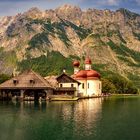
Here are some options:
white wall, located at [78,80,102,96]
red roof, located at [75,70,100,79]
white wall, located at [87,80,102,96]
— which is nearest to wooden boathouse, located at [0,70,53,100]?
white wall, located at [78,80,102,96]

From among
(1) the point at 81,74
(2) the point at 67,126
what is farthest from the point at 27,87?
→ (2) the point at 67,126

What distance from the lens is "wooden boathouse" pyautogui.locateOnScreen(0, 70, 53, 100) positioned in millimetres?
125275

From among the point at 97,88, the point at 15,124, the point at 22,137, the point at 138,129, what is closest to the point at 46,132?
the point at 22,137

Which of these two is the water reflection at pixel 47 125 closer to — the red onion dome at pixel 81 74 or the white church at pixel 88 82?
the white church at pixel 88 82

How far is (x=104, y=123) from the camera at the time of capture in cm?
6619

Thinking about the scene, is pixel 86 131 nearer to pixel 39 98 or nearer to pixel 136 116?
pixel 136 116

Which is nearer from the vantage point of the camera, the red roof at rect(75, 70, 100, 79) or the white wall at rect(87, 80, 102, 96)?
the white wall at rect(87, 80, 102, 96)

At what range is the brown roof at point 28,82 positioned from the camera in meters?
125

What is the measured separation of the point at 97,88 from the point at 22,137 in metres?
103

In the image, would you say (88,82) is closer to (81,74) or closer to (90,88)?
(90,88)

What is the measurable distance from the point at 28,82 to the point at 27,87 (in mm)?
2011

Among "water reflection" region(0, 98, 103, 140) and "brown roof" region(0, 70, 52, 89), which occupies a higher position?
"brown roof" region(0, 70, 52, 89)

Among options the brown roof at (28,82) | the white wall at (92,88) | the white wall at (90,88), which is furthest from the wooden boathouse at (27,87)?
the white wall at (92,88)

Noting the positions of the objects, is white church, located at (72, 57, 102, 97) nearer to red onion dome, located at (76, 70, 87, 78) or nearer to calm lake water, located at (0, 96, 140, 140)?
red onion dome, located at (76, 70, 87, 78)
